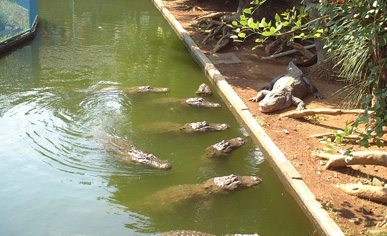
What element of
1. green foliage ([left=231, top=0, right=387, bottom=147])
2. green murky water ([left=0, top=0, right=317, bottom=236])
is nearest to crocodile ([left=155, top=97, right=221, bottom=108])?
green murky water ([left=0, top=0, right=317, bottom=236])

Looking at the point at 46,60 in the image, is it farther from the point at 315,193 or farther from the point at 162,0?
the point at 162,0

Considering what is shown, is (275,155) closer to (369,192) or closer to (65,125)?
(369,192)

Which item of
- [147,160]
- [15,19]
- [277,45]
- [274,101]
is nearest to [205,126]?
[274,101]

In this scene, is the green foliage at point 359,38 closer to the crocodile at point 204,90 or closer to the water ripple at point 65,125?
the crocodile at point 204,90

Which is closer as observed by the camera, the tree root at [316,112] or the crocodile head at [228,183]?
the crocodile head at [228,183]

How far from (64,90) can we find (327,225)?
20.9 ft

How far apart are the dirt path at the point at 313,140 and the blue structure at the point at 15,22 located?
4.91 metres

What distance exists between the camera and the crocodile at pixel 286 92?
9.18 meters

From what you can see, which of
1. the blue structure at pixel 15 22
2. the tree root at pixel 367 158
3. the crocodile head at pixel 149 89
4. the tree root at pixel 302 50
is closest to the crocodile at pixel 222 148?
the tree root at pixel 367 158

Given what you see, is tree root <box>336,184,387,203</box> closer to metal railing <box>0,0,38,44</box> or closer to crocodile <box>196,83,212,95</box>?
crocodile <box>196,83,212,95</box>

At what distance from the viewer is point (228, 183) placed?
675 centimetres

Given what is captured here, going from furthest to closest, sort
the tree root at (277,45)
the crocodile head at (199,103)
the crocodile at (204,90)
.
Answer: the tree root at (277,45)
the crocodile at (204,90)
the crocodile head at (199,103)

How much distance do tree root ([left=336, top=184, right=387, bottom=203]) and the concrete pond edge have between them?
0.57m

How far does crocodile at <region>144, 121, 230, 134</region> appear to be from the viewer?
848cm
